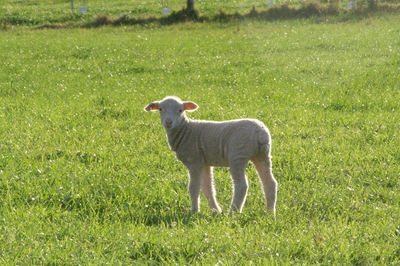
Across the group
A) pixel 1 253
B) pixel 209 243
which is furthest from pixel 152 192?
pixel 1 253

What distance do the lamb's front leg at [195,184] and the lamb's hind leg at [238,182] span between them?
43 cm

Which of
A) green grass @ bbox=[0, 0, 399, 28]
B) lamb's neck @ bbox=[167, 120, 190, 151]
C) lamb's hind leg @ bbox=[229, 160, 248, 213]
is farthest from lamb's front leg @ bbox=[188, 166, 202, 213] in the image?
green grass @ bbox=[0, 0, 399, 28]

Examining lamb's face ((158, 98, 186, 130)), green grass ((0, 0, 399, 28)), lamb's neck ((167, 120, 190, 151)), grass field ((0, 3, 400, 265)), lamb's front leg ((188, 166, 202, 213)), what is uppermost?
green grass ((0, 0, 399, 28))

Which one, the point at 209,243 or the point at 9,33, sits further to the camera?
the point at 9,33

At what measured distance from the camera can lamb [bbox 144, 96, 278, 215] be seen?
16.0 feet

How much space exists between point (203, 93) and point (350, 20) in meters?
16.6

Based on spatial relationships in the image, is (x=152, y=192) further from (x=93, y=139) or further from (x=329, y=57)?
(x=329, y=57)

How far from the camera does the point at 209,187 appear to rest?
17.9ft

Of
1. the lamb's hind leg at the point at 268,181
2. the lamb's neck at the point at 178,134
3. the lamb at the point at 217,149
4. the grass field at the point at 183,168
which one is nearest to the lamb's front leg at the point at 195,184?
the lamb at the point at 217,149

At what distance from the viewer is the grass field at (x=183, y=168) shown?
14.4ft

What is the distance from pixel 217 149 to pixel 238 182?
422 millimetres

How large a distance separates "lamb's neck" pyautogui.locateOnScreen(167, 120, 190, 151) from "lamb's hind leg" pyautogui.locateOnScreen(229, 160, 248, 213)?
71 centimetres

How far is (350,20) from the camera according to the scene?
2567 cm

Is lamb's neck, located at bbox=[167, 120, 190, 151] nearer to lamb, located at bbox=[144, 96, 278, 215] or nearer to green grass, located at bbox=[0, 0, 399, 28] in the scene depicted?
lamb, located at bbox=[144, 96, 278, 215]
